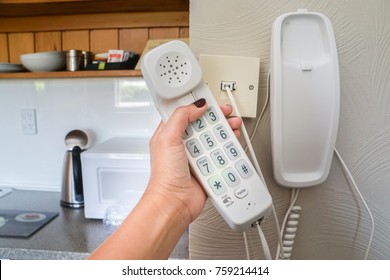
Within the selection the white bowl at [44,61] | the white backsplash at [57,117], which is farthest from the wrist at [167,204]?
the white bowl at [44,61]

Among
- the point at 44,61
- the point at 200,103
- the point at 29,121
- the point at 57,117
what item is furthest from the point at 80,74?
the point at 200,103

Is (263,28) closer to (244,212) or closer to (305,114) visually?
(305,114)

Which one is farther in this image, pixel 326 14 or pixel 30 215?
pixel 30 215

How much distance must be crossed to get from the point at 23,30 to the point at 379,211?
48.6 inches

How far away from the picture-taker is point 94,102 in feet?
3.31

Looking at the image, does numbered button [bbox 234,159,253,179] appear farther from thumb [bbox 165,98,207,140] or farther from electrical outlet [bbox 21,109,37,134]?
electrical outlet [bbox 21,109,37,134]

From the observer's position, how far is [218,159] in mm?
407

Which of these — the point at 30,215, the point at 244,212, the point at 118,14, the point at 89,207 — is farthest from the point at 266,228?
the point at 118,14

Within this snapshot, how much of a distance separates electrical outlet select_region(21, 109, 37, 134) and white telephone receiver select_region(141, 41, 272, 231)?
0.87m

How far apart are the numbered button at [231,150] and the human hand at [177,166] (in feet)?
0.11

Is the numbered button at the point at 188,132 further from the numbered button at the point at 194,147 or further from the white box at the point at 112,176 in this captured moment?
the white box at the point at 112,176

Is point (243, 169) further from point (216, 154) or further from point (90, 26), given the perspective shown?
point (90, 26)

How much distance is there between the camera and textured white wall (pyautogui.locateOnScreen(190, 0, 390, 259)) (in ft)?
1.41

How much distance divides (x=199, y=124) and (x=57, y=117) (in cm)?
84
